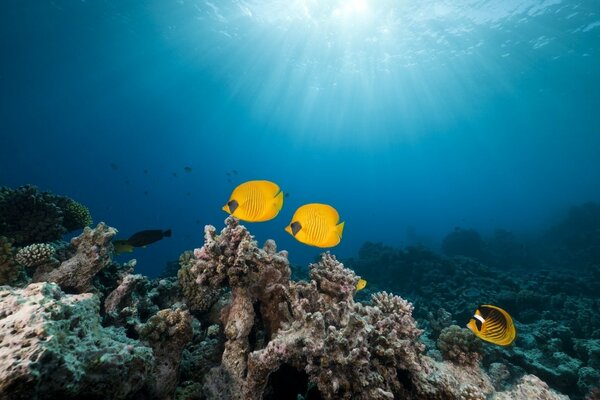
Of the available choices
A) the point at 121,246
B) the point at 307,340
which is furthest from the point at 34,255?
the point at 307,340

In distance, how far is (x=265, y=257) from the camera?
3.12 m

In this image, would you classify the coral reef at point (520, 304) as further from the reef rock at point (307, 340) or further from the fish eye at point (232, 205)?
the fish eye at point (232, 205)

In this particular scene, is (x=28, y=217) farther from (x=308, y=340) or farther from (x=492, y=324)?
(x=492, y=324)

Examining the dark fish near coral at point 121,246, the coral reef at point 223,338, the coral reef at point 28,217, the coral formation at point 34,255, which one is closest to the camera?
the coral reef at point 223,338

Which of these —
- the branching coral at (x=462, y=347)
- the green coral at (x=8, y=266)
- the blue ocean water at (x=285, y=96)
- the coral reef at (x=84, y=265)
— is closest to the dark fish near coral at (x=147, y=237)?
the coral reef at (x=84, y=265)

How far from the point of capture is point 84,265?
3750mm

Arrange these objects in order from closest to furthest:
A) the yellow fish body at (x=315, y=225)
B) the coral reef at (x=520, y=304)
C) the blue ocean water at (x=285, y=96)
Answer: the yellow fish body at (x=315, y=225)
the coral reef at (x=520, y=304)
the blue ocean water at (x=285, y=96)

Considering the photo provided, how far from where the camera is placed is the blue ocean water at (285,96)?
28.9 meters

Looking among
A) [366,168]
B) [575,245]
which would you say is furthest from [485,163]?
[575,245]

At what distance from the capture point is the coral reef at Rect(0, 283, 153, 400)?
1308 millimetres

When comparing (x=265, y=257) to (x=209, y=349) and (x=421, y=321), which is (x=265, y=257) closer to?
(x=209, y=349)

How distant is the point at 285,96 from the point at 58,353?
58099 mm

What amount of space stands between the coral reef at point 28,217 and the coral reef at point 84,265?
153 centimetres

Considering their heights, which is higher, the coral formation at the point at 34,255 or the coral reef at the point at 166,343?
the coral formation at the point at 34,255
